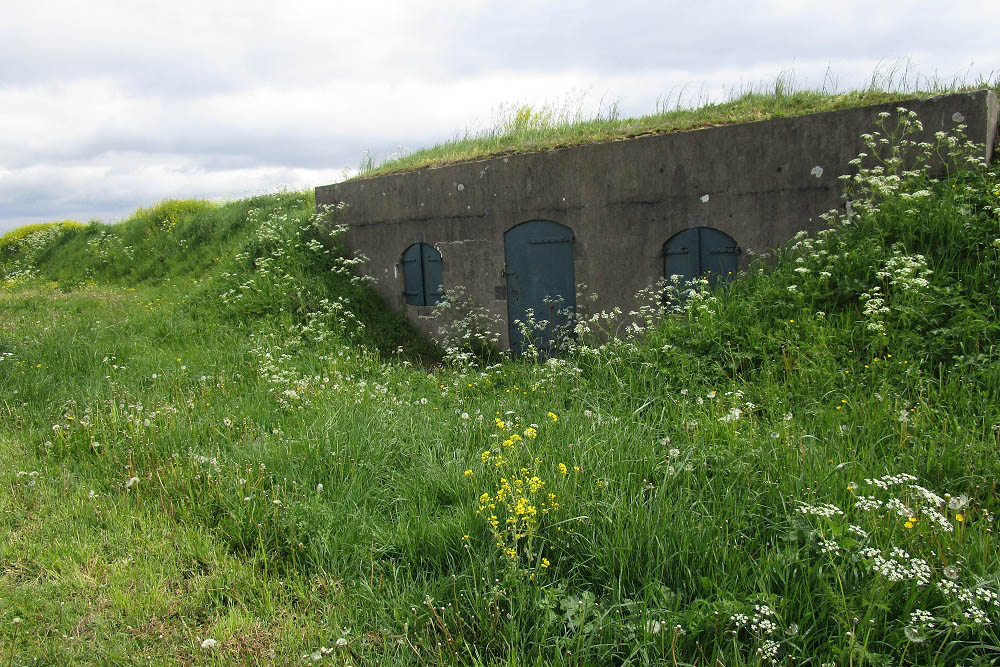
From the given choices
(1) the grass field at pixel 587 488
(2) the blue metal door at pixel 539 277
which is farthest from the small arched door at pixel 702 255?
(2) the blue metal door at pixel 539 277

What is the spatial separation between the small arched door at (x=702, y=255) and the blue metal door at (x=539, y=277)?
3.95 ft

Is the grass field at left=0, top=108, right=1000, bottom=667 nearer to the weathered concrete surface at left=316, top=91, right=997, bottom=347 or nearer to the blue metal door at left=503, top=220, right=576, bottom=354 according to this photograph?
the weathered concrete surface at left=316, top=91, right=997, bottom=347

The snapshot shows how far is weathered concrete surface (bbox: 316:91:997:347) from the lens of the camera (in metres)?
5.68

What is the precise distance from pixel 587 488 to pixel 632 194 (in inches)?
172

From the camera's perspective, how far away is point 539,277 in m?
7.61

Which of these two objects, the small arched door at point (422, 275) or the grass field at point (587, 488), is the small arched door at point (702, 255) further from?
the small arched door at point (422, 275)

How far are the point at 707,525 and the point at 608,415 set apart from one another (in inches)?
59.1

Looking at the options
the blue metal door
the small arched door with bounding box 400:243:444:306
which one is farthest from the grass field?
the small arched door with bounding box 400:243:444:306

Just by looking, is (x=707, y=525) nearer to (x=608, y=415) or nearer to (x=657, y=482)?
(x=657, y=482)

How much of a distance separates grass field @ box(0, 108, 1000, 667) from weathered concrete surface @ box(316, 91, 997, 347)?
1.21 ft

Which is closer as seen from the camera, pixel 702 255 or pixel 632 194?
pixel 702 255

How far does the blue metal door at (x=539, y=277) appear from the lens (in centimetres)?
734

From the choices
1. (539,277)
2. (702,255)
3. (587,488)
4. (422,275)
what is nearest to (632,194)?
(702,255)

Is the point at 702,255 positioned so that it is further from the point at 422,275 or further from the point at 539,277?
the point at 422,275
